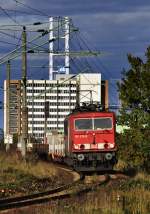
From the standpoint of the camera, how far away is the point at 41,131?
83938 mm

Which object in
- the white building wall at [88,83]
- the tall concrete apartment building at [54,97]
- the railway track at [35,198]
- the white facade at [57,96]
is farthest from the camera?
the white building wall at [88,83]

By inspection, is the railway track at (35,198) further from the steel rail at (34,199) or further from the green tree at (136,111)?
the green tree at (136,111)

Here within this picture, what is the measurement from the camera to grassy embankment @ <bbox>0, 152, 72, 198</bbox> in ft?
75.9

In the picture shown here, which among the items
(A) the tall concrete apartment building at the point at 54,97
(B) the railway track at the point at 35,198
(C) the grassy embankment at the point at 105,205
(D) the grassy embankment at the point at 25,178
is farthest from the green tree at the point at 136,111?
(A) the tall concrete apartment building at the point at 54,97

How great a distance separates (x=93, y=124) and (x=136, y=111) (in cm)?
576

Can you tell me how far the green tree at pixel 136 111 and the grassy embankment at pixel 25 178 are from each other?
335cm

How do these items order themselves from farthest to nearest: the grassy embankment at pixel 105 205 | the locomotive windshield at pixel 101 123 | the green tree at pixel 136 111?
the locomotive windshield at pixel 101 123, the green tree at pixel 136 111, the grassy embankment at pixel 105 205

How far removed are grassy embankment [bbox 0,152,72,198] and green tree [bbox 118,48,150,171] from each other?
3.35 metres

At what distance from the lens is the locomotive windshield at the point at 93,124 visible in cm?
3356

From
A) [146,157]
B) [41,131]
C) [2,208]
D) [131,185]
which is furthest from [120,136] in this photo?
[41,131]

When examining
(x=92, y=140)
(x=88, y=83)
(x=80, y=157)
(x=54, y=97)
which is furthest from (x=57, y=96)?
(x=80, y=157)

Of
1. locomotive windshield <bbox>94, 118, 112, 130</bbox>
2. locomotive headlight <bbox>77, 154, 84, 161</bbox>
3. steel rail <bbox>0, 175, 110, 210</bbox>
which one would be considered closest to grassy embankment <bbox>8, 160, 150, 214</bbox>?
steel rail <bbox>0, 175, 110, 210</bbox>

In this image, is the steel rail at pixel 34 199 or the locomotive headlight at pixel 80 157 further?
the locomotive headlight at pixel 80 157

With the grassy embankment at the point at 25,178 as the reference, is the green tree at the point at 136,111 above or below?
above
